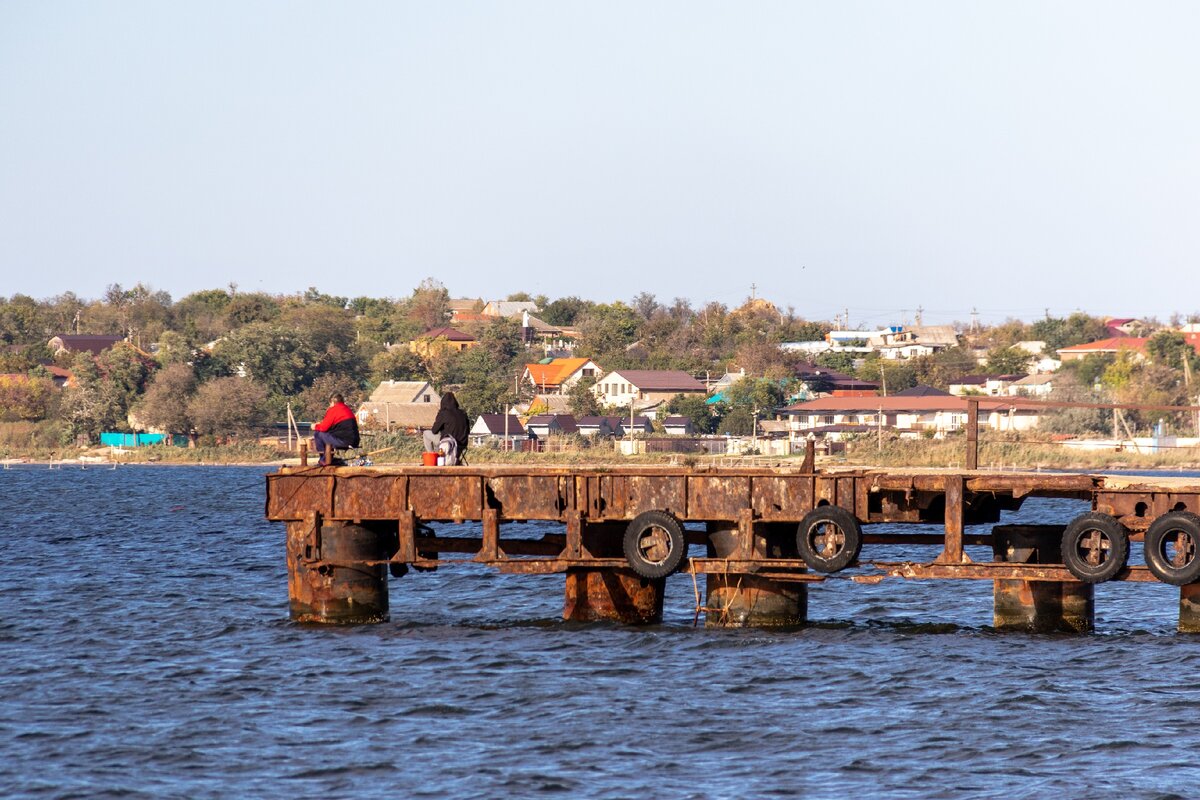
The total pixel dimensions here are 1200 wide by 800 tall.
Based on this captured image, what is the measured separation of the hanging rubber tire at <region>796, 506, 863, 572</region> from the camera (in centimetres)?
2130

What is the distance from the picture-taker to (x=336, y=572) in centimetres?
2338

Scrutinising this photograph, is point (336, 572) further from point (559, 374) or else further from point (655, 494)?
point (559, 374)

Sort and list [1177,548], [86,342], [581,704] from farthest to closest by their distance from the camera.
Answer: [86,342] → [1177,548] → [581,704]

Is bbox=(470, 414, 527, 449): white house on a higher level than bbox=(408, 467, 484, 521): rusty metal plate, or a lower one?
higher

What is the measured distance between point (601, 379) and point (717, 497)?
114770mm

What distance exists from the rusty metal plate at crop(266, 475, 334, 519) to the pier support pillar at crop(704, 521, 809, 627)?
5.53 meters

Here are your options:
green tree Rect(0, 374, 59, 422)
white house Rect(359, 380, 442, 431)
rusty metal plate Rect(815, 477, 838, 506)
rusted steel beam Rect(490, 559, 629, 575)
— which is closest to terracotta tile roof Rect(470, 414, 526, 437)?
white house Rect(359, 380, 442, 431)

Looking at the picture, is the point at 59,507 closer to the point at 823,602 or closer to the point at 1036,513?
the point at 1036,513

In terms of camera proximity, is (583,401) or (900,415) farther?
(583,401)

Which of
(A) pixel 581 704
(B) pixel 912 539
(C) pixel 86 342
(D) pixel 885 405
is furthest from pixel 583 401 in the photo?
(A) pixel 581 704

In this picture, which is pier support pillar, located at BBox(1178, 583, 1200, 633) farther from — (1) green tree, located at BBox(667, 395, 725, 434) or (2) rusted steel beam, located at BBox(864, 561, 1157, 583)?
(1) green tree, located at BBox(667, 395, 725, 434)

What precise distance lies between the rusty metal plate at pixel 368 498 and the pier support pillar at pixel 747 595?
4495mm

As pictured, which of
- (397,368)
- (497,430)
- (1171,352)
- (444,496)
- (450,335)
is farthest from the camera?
(450,335)

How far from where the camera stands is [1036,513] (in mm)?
63469
